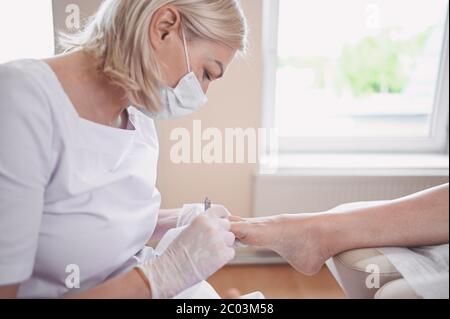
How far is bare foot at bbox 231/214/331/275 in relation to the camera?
86 centimetres

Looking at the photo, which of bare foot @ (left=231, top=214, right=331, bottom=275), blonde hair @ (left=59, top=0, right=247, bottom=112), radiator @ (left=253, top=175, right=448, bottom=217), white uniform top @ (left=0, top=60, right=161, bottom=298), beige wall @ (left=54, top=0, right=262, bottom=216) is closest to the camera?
white uniform top @ (left=0, top=60, right=161, bottom=298)

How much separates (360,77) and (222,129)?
1.73 ft

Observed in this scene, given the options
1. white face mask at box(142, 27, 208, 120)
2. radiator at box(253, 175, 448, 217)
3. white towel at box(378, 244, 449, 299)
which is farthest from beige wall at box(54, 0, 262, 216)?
white towel at box(378, 244, 449, 299)

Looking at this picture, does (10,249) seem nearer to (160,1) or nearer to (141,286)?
(141,286)

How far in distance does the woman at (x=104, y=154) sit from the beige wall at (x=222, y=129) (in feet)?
1.22

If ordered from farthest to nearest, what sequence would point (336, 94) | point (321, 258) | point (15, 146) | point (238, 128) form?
point (336, 94) < point (238, 128) < point (321, 258) < point (15, 146)

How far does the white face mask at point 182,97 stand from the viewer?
2.71 feet

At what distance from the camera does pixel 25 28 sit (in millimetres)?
961

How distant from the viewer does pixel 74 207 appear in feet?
2.36

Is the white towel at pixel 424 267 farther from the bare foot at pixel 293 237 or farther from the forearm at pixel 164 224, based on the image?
the forearm at pixel 164 224

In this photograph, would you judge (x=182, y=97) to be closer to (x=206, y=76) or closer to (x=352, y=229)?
(x=206, y=76)

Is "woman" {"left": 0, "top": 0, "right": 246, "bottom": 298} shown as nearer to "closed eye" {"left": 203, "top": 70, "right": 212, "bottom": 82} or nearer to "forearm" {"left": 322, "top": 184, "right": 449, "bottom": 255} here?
"closed eye" {"left": 203, "top": 70, "right": 212, "bottom": 82}

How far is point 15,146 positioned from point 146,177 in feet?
0.82
